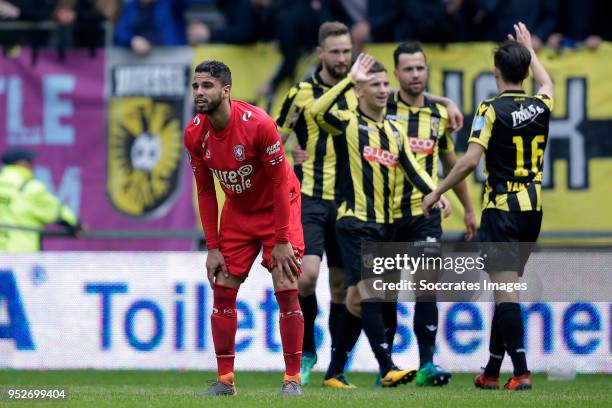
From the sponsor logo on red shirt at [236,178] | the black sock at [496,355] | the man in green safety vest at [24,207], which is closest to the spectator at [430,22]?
the man in green safety vest at [24,207]

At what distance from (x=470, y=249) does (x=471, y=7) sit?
429 cm

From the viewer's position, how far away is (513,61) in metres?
8.65

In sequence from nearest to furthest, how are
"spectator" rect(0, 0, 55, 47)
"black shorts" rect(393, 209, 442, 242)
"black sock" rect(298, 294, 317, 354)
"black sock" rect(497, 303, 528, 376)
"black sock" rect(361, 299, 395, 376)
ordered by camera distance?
"black sock" rect(497, 303, 528, 376)
"black sock" rect(361, 299, 395, 376)
"black shorts" rect(393, 209, 442, 242)
"black sock" rect(298, 294, 317, 354)
"spectator" rect(0, 0, 55, 47)

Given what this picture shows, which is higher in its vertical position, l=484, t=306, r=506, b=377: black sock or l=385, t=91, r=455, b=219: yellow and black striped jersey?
l=385, t=91, r=455, b=219: yellow and black striped jersey

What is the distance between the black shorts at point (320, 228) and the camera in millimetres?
9852

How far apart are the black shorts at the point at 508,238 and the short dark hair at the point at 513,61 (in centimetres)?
91

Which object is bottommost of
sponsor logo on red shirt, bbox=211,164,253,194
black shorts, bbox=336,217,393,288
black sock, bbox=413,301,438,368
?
black sock, bbox=413,301,438,368

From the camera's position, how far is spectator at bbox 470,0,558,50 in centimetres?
1293

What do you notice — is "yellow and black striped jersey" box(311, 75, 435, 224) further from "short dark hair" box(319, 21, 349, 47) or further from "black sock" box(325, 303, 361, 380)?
"black sock" box(325, 303, 361, 380)

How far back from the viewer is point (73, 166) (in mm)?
13047

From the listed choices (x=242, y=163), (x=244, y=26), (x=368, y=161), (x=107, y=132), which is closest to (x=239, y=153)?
(x=242, y=163)

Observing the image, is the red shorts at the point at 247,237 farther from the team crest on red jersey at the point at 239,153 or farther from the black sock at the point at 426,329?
the black sock at the point at 426,329

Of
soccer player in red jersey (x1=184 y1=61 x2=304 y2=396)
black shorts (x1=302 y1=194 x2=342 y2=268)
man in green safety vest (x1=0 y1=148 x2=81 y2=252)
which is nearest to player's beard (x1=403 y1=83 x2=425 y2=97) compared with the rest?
black shorts (x1=302 y1=194 x2=342 y2=268)

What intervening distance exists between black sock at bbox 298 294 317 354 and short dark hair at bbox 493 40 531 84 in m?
2.43
